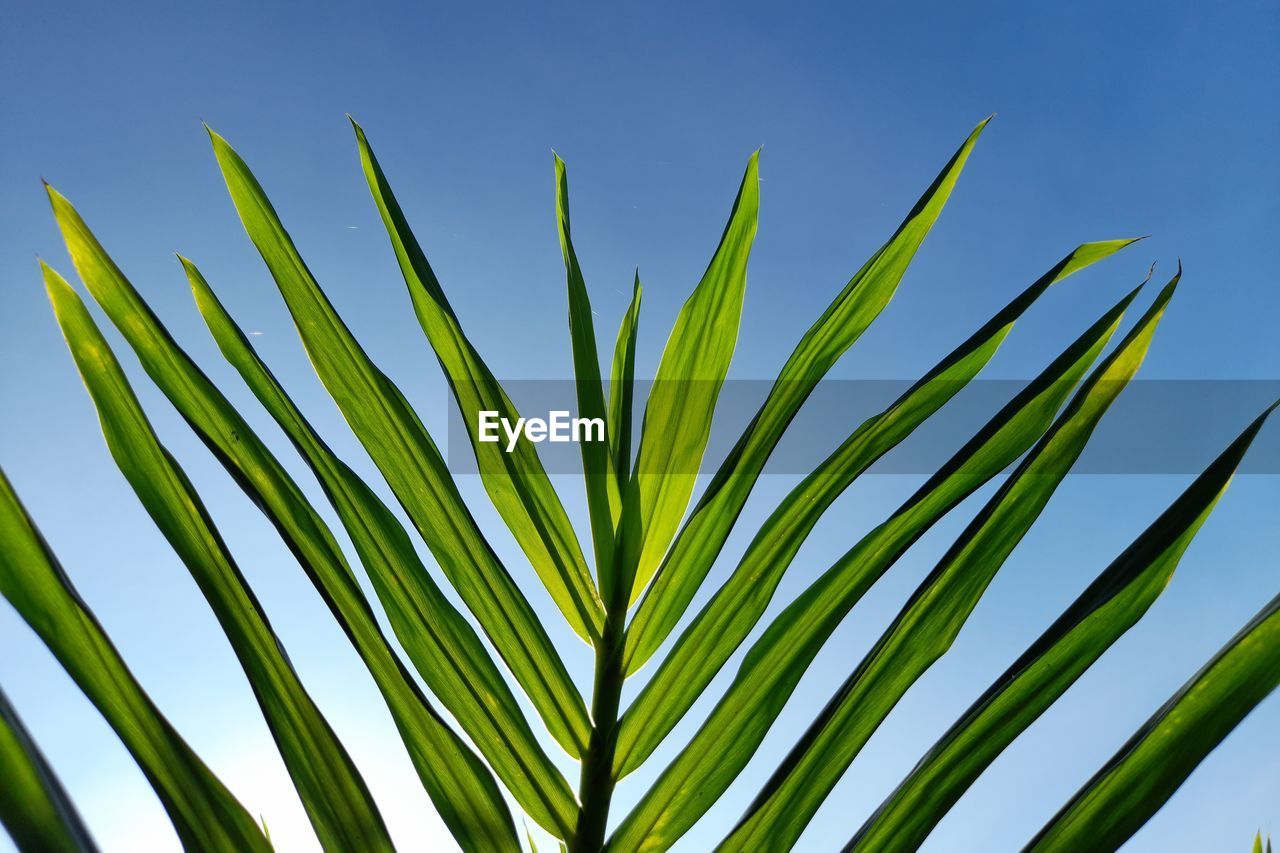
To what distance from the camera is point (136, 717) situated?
273 mm

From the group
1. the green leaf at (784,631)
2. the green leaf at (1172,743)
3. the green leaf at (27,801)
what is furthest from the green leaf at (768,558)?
the green leaf at (27,801)

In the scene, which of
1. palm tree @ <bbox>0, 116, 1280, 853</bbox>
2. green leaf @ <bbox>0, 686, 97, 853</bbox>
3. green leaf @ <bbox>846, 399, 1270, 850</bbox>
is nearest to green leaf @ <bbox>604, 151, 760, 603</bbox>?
palm tree @ <bbox>0, 116, 1280, 853</bbox>

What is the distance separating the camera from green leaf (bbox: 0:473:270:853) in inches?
10.1

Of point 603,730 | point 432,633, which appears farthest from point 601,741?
point 432,633

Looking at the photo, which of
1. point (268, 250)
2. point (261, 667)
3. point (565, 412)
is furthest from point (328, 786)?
point (565, 412)

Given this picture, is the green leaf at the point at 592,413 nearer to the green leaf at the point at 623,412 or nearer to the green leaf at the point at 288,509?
the green leaf at the point at 623,412

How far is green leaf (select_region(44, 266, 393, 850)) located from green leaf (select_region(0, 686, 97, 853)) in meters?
0.11

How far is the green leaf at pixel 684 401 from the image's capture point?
54 cm

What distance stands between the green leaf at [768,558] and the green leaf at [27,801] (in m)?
0.27

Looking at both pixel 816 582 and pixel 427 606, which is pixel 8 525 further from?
pixel 816 582

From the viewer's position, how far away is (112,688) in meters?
0.27

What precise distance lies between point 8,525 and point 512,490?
0.26m

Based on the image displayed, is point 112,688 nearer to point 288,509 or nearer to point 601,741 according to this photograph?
point 288,509

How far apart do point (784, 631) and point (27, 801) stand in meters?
0.33
